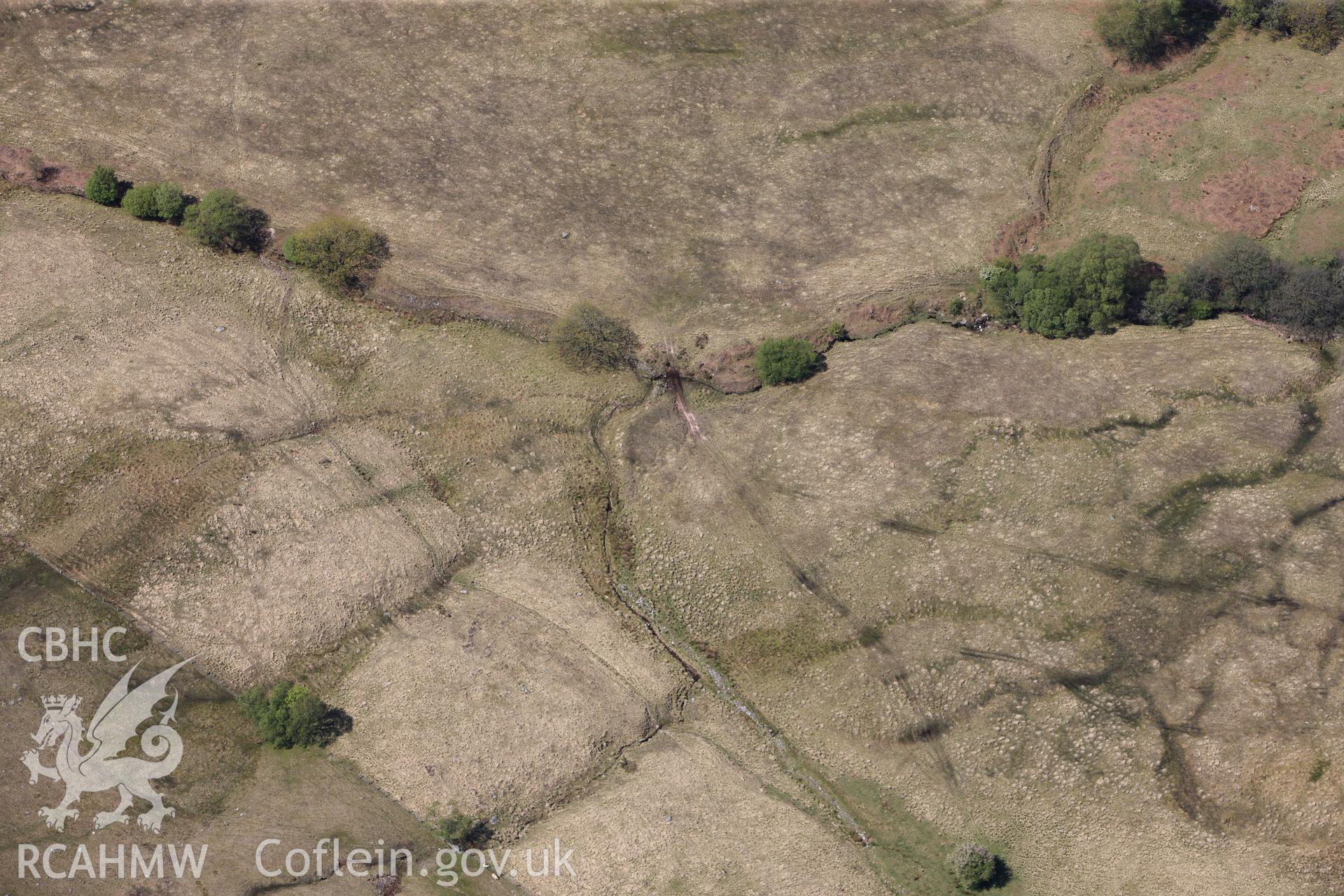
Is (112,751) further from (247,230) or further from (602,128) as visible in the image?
(602,128)

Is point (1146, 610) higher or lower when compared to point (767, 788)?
higher

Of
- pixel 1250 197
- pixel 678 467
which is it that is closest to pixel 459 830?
pixel 678 467

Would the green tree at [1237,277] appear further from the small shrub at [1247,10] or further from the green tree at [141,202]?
the green tree at [141,202]

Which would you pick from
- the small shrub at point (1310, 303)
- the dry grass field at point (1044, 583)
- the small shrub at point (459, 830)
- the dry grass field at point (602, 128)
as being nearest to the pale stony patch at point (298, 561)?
the small shrub at point (459, 830)

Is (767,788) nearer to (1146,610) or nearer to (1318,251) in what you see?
(1146,610)

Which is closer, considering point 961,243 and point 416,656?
point 416,656

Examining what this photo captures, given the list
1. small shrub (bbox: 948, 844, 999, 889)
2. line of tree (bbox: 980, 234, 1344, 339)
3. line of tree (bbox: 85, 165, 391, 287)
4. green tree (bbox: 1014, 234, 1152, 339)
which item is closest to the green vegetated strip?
line of tree (bbox: 980, 234, 1344, 339)

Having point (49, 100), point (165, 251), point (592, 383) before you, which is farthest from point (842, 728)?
point (49, 100)
